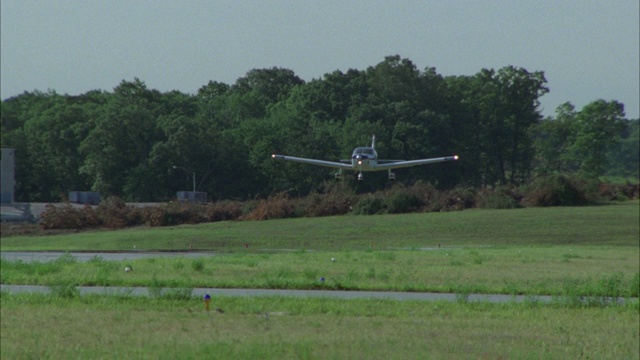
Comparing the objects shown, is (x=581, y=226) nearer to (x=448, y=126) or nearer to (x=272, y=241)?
(x=448, y=126)

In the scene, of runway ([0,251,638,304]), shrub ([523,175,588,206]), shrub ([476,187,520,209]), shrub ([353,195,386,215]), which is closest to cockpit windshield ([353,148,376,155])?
runway ([0,251,638,304])

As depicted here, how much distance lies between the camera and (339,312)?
17.6m

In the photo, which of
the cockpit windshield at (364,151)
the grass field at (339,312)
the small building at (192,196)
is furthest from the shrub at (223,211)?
the cockpit windshield at (364,151)

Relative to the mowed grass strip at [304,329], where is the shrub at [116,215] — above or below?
above

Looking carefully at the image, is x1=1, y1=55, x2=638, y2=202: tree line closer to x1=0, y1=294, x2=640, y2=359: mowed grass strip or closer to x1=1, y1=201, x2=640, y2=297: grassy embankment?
x1=1, y1=201, x2=640, y2=297: grassy embankment

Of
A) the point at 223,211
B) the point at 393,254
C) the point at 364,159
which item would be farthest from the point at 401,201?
the point at 364,159

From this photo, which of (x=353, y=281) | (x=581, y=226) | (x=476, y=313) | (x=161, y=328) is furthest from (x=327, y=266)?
(x=581, y=226)

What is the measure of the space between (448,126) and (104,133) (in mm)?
17446

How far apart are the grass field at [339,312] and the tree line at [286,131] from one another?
5.36 m

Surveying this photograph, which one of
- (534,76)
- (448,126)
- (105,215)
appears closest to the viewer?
(448,126)

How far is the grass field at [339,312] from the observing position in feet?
43.9

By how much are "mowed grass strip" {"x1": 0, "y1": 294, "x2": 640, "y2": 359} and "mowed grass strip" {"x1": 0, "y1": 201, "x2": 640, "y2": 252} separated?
26.2m

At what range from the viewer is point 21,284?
953 inches

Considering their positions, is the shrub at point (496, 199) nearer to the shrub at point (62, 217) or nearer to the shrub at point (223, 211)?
the shrub at point (223, 211)
